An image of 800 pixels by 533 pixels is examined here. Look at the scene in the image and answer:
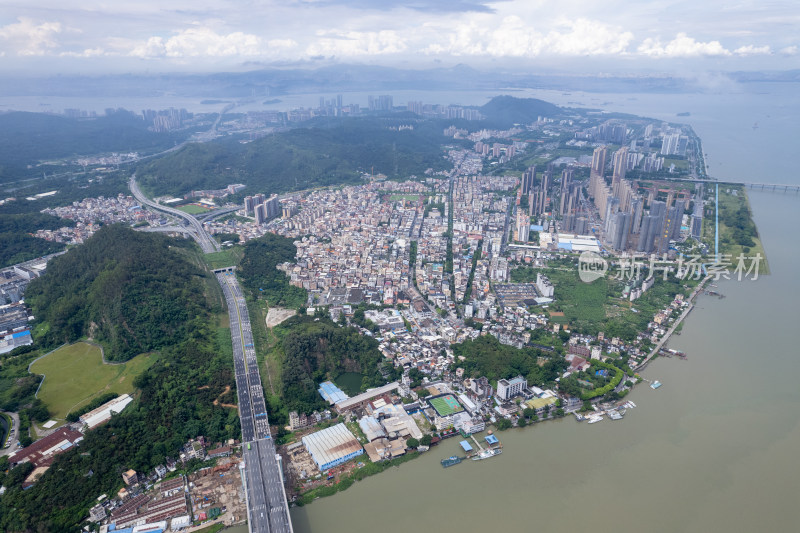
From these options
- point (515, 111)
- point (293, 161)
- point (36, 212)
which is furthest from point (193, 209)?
point (515, 111)

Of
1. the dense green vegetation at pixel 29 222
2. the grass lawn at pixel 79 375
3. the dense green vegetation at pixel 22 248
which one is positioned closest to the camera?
the grass lawn at pixel 79 375

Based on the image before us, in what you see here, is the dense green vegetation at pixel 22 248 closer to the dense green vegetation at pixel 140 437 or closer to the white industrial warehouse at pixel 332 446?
the dense green vegetation at pixel 140 437

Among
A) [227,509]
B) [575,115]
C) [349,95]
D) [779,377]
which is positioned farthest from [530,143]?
[349,95]

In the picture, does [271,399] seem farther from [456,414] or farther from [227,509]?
[456,414]

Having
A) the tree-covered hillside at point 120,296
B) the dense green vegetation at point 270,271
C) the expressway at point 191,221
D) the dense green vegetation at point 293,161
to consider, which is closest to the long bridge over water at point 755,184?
the dense green vegetation at point 293,161

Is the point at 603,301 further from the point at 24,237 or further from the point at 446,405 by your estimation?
the point at 24,237

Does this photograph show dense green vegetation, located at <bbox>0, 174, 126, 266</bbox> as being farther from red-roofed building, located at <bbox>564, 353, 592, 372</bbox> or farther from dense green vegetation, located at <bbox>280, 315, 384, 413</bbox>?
red-roofed building, located at <bbox>564, 353, 592, 372</bbox>

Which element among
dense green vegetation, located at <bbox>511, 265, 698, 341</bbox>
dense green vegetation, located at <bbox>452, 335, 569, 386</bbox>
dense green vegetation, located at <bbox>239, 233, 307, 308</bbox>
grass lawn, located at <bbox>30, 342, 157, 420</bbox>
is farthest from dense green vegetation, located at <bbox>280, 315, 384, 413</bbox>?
dense green vegetation, located at <bbox>511, 265, 698, 341</bbox>

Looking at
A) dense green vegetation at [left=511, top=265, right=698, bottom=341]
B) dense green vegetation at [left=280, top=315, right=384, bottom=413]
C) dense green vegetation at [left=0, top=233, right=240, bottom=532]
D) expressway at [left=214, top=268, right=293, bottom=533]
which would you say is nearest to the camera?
expressway at [left=214, top=268, right=293, bottom=533]
